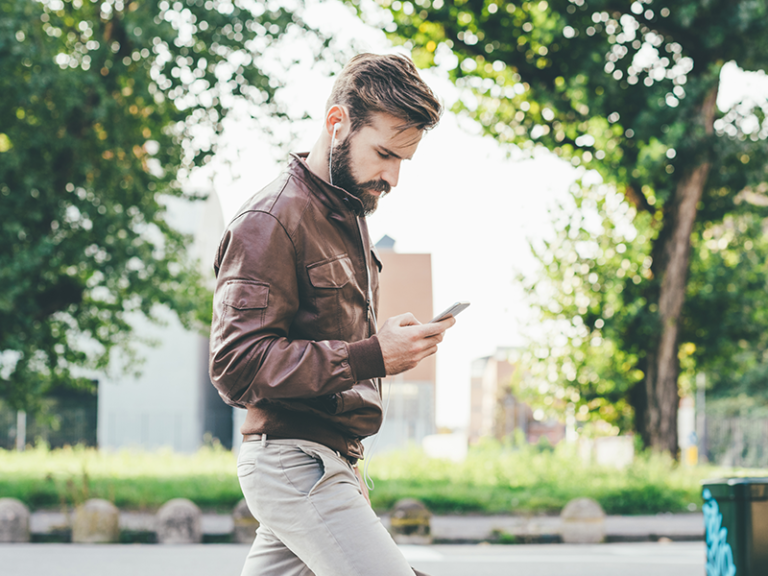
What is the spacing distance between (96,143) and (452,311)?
1174 centimetres

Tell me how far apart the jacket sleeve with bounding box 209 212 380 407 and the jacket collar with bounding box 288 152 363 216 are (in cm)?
18

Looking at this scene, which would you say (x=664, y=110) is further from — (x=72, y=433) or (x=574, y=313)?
(x=72, y=433)

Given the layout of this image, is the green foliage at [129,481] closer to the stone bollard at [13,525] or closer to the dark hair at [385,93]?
the stone bollard at [13,525]

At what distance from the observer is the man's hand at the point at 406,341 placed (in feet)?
6.29

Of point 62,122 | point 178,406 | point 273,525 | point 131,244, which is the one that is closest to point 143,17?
point 62,122

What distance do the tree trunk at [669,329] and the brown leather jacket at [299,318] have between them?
13.3 metres

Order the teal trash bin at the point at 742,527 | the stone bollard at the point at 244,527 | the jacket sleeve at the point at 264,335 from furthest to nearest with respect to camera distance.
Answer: the stone bollard at the point at 244,527, the teal trash bin at the point at 742,527, the jacket sleeve at the point at 264,335

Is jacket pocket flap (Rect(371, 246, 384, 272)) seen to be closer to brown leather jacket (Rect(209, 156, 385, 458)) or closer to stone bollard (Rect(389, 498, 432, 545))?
brown leather jacket (Rect(209, 156, 385, 458))

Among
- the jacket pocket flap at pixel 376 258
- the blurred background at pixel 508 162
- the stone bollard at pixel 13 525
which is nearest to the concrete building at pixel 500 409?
the blurred background at pixel 508 162

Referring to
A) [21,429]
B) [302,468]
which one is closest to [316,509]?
[302,468]

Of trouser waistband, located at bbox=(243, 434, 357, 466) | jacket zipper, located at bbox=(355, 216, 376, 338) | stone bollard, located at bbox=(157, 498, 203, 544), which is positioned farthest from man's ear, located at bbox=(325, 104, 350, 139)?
stone bollard, located at bbox=(157, 498, 203, 544)

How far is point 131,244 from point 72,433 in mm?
19856

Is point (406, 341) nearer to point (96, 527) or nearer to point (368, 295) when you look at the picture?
point (368, 295)

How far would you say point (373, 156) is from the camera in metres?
2.04
